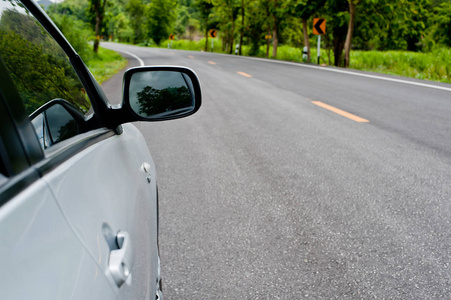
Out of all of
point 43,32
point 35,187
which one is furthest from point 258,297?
point 35,187

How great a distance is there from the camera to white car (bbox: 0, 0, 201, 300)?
0.79 metres

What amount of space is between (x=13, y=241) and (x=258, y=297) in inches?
74.8

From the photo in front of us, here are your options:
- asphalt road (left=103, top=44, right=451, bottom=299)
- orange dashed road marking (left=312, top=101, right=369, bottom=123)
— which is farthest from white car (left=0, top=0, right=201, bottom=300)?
orange dashed road marking (left=312, top=101, right=369, bottom=123)

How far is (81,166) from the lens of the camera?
117cm

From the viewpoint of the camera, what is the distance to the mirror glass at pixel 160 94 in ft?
5.77

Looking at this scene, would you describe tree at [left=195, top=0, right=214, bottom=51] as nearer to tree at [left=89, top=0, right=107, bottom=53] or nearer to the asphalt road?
tree at [left=89, top=0, right=107, bottom=53]

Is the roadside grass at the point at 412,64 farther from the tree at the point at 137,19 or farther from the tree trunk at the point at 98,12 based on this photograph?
the tree at the point at 137,19

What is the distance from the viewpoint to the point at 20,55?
130 cm

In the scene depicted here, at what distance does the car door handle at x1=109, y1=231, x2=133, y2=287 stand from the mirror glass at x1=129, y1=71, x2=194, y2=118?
630mm

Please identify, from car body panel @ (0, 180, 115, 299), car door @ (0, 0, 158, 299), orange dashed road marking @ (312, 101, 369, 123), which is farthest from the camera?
orange dashed road marking @ (312, 101, 369, 123)

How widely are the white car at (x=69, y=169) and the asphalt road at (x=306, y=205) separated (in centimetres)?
108

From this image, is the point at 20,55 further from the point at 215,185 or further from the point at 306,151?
the point at 306,151

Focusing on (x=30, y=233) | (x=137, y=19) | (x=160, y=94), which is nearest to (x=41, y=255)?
(x=30, y=233)

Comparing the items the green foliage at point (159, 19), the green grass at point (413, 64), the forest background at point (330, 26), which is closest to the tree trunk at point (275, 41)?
the forest background at point (330, 26)
